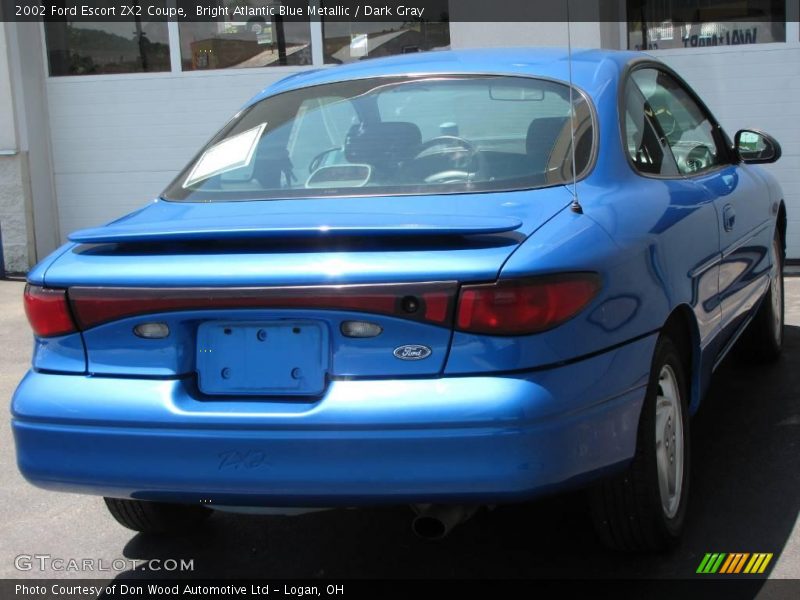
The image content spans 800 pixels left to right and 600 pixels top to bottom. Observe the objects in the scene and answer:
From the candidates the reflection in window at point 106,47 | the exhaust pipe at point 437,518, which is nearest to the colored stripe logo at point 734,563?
the exhaust pipe at point 437,518

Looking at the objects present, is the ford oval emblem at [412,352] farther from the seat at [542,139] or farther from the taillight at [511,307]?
the seat at [542,139]

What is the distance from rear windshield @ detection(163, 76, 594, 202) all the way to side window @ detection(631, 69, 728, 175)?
612 millimetres

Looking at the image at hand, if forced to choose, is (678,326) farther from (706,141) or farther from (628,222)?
(706,141)

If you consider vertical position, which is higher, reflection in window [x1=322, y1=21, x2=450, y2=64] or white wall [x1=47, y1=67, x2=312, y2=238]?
reflection in window [x1=322, y1=21, x2=450, y2=64]

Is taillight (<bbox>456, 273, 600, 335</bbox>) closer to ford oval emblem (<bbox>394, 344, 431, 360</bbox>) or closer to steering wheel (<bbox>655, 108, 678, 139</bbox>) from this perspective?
ford oval emblem (<bbox>394, 344, 431, 360</bbox>)

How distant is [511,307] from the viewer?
2.89 meters

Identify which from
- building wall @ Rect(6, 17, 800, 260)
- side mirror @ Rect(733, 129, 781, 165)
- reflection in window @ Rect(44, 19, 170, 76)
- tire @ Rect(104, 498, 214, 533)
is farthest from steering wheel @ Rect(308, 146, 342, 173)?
reflection in window @ Rect(44, 19, 170, 76)

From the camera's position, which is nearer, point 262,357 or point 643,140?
point 262,357

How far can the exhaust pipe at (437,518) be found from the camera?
10.1 feet

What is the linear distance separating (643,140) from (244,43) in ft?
24.0

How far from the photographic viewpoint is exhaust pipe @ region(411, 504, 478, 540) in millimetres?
3090

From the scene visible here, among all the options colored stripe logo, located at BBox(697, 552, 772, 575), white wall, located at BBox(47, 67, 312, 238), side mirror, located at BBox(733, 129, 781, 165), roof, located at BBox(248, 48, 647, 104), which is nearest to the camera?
colored stripe logo, located at BBox(697, 552, 772, 575)

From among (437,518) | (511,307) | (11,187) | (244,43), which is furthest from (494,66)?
(11,187)

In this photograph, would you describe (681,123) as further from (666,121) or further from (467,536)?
(467,536)
